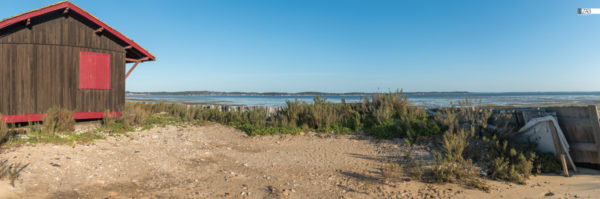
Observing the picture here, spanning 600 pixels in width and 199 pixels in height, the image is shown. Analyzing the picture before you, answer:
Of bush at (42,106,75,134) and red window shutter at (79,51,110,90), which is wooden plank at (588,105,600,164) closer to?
bush at (42,106,75,134)

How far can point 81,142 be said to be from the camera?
7602 millimetres

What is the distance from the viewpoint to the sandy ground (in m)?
4.90

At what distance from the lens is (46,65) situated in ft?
33.0

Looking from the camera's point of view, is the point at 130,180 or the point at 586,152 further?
→ the point at 586,152

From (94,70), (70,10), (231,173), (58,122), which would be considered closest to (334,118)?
(231,173)

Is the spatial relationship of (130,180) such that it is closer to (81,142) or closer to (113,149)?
(113,149)

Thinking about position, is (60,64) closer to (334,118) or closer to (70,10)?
(70,10)

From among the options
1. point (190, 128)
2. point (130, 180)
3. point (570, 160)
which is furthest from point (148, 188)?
point (570, 160)

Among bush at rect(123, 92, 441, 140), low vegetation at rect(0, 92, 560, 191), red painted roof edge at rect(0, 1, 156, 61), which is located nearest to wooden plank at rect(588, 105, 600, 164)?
low vegetation at rect(0, 92, 560, 191)

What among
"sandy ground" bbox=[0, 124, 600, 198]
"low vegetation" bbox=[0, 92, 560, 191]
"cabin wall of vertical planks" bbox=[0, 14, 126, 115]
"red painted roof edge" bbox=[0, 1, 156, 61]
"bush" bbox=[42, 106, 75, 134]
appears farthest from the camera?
"cabin wall of vertical planks" bbox=[0, 14, 126, 115]

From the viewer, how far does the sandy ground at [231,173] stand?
4.90m

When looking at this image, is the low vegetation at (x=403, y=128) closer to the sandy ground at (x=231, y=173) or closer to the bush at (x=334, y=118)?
the bush at (x=334, y=118)

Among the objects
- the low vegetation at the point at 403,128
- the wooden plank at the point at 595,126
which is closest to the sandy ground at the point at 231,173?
the low vegetation at the point at 403,128

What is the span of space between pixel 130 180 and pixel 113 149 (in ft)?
7.66
